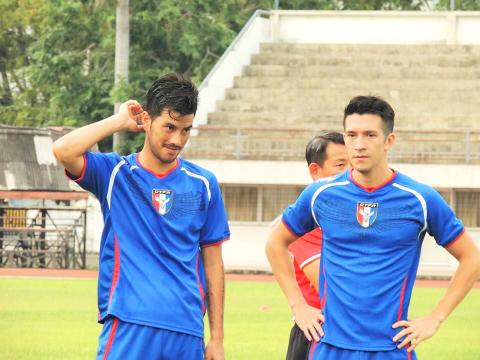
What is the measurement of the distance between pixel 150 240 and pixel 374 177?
44.6 inches

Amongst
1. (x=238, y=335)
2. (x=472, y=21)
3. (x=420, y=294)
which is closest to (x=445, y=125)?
(x=472, y=21)

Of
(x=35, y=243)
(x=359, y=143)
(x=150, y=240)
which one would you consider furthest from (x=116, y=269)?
(x=35, y=243)

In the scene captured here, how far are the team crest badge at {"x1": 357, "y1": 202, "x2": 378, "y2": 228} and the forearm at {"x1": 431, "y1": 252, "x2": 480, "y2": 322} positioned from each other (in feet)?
1.66

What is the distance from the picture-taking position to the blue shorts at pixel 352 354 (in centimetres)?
668

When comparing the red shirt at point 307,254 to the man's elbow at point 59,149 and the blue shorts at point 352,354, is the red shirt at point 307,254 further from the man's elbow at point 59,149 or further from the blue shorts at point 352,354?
the man's elbow at point 59,149

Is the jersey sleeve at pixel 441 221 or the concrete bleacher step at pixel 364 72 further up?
the concrete bleacher step at pixel 364 72

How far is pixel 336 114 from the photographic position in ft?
143

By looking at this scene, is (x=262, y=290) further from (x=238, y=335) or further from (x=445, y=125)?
(x=445, y=125)

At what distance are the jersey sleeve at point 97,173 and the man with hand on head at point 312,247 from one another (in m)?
1.67

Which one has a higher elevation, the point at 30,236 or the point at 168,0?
the point at 168,0

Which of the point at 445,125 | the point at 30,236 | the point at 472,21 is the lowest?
the point at 30,236

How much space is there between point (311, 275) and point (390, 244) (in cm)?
131

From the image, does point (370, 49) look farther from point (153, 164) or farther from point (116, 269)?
point (116, 269)

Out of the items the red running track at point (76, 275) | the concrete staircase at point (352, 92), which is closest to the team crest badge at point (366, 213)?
the red running track at point (76, 275)
